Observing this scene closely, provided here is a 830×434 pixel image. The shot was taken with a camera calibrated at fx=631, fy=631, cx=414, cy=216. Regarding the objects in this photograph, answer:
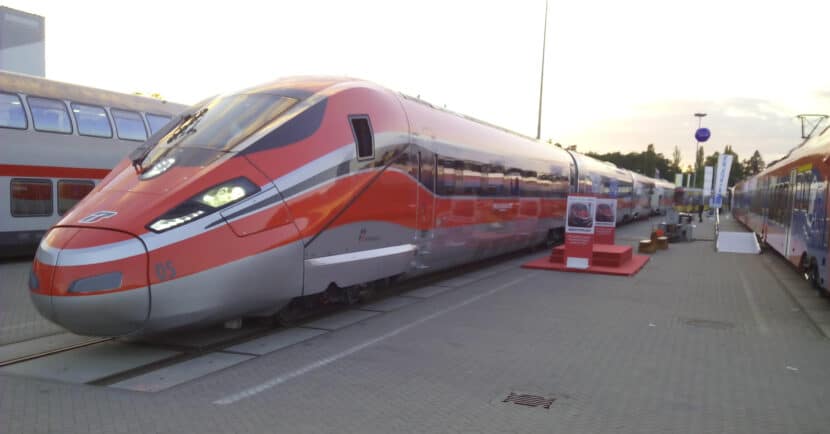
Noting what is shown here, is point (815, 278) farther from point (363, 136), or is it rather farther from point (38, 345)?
point (38, 345)

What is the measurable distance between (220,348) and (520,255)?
42.3 feet

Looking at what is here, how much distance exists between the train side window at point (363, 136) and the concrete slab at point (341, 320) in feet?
7.53

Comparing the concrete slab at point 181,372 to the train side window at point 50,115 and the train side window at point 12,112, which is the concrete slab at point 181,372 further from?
the train side window at point 50,115

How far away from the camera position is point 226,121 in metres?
7.89

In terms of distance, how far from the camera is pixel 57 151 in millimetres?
14422

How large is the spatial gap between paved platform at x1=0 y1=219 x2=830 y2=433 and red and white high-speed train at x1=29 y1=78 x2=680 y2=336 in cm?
72

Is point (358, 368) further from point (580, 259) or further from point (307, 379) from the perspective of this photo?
point (580, 259)

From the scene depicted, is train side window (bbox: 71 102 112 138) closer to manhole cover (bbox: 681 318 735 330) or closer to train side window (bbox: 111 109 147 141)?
train side window (bbox: 111 109 147 141)

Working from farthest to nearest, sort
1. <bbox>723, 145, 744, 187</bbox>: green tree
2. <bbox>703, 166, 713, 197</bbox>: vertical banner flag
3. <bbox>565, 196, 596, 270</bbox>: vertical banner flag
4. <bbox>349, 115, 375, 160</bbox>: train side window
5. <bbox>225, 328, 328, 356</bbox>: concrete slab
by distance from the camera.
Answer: <bbox>723, 145, 744, 187</bbox>: green tree → <bbox>703, 166, 713, 197</bbox>: vertical banner flag → <bbox>565, 196, 596, 270</bbox>: vertical banner flag → <bbox>349, 115, 375, 160</bbox>: train side window → <bbox>225, 328, 328, 356</bbox>: concrete slab

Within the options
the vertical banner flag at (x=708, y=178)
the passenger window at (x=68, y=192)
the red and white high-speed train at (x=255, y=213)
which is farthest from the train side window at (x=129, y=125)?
the vertical banner flag at (x=708, y=178)

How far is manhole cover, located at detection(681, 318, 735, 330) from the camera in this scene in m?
9.37

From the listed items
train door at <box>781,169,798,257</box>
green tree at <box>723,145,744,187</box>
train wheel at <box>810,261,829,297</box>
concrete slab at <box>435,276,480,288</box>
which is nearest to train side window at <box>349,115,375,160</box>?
concrete slab at <box>435,276,480,288</box>

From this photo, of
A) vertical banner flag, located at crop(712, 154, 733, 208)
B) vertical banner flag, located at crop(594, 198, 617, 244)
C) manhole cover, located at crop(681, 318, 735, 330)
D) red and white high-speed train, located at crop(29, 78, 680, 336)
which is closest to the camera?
red and white high-speed train, located at crop(29, 78, 680, 336)

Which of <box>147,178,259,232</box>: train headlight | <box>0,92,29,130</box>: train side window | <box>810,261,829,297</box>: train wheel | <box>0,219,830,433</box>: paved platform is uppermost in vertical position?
<box>0,92,29,130</box>: train side window
